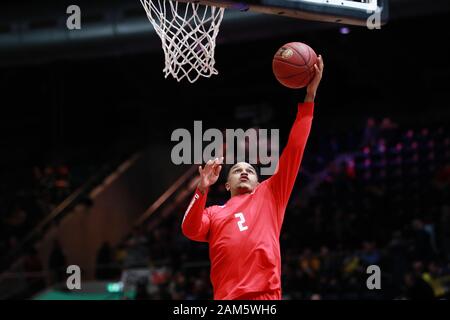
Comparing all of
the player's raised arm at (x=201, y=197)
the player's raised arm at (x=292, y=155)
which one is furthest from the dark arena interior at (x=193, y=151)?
the player's raised arm at (x=201, y=197)

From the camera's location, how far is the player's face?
17.5 ft

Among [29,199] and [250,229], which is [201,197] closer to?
[250,229]

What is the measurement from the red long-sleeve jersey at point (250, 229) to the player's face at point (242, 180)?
3.8 inches

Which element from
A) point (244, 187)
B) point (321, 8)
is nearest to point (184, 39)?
point (321, 8)

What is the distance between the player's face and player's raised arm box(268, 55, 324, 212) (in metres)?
0.23

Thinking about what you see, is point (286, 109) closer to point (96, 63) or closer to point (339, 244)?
point (96, 63)

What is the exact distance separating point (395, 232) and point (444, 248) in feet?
Result: 3.02

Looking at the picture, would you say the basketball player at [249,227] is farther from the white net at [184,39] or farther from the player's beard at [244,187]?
the white net at [184,39]

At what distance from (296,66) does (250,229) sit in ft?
3.43

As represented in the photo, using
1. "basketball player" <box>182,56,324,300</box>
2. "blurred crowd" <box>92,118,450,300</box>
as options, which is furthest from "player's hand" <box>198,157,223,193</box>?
"blurred crowd" <box>92,118,450,300</box>

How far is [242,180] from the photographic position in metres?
5.33

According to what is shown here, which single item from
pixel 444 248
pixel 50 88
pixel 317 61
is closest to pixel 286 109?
pixel 50 88

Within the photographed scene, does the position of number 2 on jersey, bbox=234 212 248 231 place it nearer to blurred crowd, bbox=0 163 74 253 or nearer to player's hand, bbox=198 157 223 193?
player's hand, bbox=198 157 223 193

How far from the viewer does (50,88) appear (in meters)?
18.1
